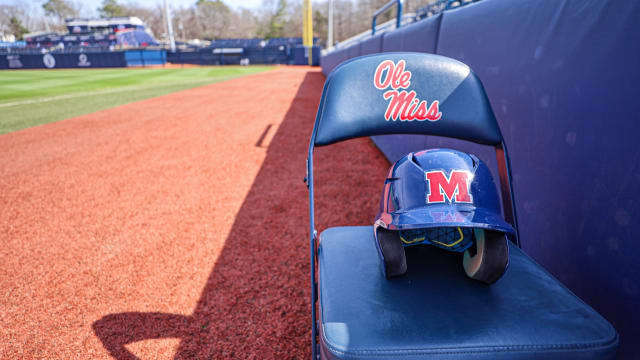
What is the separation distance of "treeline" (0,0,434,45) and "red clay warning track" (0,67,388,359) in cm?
6303

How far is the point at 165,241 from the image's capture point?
7.68 ft

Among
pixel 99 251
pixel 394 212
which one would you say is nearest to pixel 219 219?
pixel 99 251

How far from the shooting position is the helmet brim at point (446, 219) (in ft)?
2.94

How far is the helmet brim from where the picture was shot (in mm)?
895

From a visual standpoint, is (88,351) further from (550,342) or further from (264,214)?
(550,342)

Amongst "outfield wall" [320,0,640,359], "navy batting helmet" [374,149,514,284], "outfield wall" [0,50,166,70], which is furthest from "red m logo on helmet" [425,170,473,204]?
"outfield wall" [0,50,166,70]

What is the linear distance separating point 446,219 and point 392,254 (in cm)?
19

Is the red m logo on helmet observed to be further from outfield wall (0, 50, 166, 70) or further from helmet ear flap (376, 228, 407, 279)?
outfield wall (0, 50, 166, 70)

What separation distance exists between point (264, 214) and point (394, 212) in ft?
5.96

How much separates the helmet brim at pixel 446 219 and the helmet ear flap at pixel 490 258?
0.05 meters

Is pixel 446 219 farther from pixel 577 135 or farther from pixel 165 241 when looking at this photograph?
pixel 165 241

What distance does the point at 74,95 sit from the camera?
10.7m

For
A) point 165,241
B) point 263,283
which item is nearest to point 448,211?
point 263,283

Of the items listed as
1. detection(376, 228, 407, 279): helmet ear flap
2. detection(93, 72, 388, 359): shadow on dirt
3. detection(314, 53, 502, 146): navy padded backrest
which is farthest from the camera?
detection(93, 72, 388, 359): shadow on dirt
